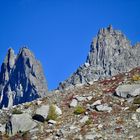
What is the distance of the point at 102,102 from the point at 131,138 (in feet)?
18.6

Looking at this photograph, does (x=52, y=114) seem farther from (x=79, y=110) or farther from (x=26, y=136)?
(x=26, y=136)

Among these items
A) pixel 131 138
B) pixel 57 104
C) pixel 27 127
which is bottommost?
pixel 131 138

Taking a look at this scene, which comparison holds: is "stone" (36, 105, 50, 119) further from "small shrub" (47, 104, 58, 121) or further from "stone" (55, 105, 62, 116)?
"stone" (55, 105, 62, 116)

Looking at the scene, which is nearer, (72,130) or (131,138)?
(131,138)

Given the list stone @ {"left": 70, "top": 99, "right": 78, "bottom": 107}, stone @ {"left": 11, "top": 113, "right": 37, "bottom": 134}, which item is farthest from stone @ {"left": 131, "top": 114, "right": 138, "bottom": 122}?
stone @ {"left": 11, "top": 113, "right": 37, "bottom": 134}

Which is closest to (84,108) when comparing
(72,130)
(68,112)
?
(68,112)

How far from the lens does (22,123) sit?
28828 mm

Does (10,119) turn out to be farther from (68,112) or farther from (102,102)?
(102,102)

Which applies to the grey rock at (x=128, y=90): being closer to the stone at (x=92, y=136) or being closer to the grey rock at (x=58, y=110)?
the grey rock at (x=58, y=110)

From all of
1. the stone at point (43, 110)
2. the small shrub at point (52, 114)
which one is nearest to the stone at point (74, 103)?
the small shrub at point (52, 114)

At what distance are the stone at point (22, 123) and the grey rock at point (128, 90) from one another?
6.23 meters

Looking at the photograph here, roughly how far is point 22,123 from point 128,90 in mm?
7530

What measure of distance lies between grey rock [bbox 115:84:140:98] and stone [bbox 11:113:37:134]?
623 cm

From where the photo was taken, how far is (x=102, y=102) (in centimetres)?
3019
